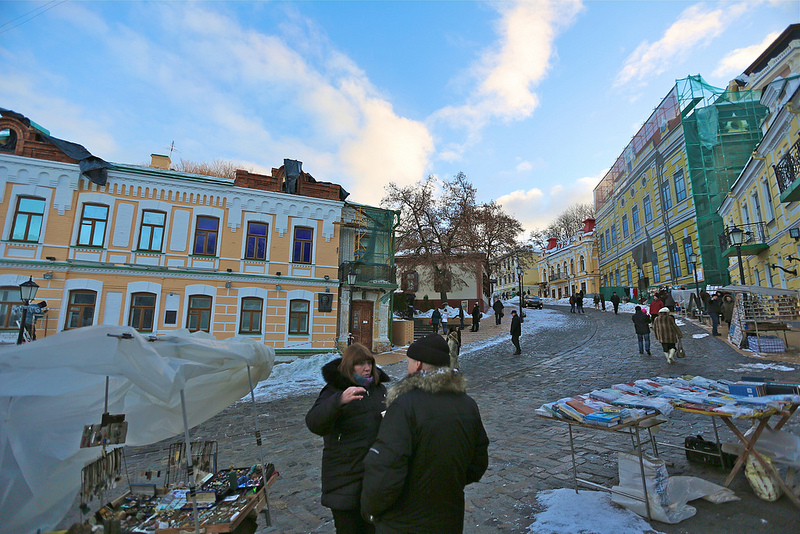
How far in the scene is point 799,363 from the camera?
10.7 meters

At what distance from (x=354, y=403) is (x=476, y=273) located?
32.0 meters

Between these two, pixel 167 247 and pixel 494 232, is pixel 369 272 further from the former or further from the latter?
pixel 494 232

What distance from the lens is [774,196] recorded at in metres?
15.3

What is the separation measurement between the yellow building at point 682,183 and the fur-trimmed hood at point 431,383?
992 inches

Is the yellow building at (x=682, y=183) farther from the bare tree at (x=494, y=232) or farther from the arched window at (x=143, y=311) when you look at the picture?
the arched window at (x=143, y=311)

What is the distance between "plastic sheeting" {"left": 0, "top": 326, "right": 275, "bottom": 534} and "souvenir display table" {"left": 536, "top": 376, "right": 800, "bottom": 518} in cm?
356

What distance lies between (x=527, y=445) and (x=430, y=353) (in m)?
4.56

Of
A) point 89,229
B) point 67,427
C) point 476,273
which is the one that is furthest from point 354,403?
point 476,273

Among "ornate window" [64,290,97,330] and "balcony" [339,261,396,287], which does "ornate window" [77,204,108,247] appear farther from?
"balcony" [339,261,396,287]

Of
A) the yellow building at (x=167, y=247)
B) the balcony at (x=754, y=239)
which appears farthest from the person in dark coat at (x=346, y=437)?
the balcony at (x=754, y=239)

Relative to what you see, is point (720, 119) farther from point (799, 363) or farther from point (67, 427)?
point (67, 427)

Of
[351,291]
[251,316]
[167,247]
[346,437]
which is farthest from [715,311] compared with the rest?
[167,247]

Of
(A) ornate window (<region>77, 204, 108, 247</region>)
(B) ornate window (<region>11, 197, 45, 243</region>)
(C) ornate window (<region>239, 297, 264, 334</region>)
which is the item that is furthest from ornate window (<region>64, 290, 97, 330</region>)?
(C) ornate window (<region>239, 297, 264, 334</region>)

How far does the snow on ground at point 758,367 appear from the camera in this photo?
10.2m
